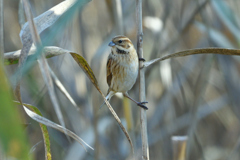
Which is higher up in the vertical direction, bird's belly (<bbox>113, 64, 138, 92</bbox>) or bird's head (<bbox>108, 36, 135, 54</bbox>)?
bird's head (<bbox>108, 36, 135, 54</bbox>)

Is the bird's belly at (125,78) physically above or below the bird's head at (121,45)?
below

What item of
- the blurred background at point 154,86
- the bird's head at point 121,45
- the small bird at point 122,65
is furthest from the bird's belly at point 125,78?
the blurred background at point 154,86

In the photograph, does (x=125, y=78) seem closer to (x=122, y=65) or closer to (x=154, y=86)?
(x=122, y=65)

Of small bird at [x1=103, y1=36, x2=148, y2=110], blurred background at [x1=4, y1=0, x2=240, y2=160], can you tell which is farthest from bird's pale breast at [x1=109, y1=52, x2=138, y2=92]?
blurred background at [x1=4, y1=0, x2=240, y2=160]

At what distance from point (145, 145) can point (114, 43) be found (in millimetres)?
920

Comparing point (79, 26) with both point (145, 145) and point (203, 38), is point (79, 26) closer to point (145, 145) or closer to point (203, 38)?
point (203, 38)

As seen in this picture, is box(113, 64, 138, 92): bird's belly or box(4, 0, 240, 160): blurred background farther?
box(4, 0, 240, 160): blurred background

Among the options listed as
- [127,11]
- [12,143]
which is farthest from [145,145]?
[127,11]

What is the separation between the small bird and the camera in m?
2.45

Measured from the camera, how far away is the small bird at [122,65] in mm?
2447

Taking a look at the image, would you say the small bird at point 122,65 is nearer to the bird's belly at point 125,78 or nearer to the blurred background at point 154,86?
the bird's belly at point 125,78

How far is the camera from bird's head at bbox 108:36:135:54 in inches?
95.7

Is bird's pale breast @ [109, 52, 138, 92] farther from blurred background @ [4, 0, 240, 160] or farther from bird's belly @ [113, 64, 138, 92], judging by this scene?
blurred background @ [4, 0, 240, 160]

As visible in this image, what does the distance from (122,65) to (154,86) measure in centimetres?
101
